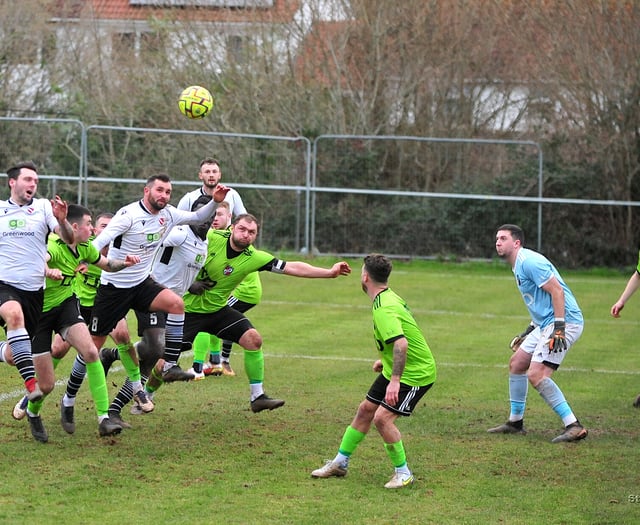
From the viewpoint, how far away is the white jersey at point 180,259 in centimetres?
1007

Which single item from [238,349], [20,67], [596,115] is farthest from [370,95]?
[238,349]

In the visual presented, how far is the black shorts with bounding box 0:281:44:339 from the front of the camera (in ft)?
28.2

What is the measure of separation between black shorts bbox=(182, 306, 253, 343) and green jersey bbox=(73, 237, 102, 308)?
3.43 feet

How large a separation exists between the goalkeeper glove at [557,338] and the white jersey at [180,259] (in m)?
3.31

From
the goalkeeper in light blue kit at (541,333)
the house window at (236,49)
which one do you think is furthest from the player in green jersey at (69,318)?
the house window at (236,49)

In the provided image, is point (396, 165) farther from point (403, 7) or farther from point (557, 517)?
point (557, 517)

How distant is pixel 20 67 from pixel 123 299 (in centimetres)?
2091

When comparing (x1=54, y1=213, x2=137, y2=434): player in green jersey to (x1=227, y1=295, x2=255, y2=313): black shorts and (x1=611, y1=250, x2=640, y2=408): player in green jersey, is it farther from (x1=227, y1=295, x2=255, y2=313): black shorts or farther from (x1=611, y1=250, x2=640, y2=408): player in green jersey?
(x1=611, y1=250, x2=640, y2=408): player in green jersey

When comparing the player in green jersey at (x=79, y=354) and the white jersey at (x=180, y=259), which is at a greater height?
the white jersey at (x=180, y=259)

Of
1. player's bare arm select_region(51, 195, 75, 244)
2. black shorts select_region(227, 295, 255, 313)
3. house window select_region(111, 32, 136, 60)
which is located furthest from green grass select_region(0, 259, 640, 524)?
house window select_region(111, 32, 136, 60)

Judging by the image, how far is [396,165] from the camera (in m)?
25.2

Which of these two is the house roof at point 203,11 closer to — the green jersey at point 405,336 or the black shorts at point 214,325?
the black shorts at point 214,325

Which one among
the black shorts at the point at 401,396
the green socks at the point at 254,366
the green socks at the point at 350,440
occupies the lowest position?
the green socks at the point at 350,440

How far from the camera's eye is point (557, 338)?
9.07 metres
